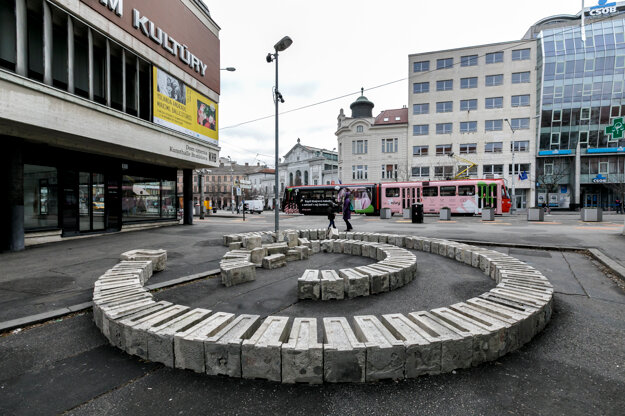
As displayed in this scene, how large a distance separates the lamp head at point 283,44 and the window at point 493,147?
1683 inches

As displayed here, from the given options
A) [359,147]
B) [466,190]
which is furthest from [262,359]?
[359,147]

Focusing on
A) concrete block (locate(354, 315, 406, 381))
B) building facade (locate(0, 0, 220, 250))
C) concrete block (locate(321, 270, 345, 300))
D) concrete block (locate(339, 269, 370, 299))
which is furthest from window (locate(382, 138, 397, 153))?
concrete block (locate(354, 315, 406, 381))

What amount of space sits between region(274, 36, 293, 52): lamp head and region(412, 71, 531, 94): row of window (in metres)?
41.8

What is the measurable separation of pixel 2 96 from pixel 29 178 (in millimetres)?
4783

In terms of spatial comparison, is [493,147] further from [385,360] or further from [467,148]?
[385,360]

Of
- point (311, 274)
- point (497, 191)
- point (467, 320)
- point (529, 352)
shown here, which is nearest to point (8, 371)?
point (311, 274)

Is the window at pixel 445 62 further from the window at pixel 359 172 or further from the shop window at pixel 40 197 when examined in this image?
the shop window at pixel 40 197

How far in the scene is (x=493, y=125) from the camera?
43812 millimetres

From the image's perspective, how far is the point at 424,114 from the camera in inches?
1833

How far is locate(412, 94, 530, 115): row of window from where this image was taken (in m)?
43.1

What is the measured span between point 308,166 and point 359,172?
31870 millimetres

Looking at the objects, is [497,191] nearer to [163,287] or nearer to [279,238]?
[279,238]

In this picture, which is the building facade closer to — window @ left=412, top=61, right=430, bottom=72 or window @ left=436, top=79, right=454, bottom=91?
window @ left=412, top=61, right=430, bottom=72

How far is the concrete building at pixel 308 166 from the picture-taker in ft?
253
